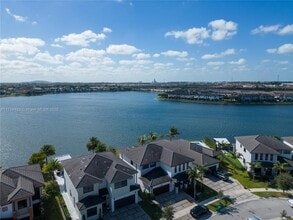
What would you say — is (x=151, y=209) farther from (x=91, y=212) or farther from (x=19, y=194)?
(x=19, y=194)

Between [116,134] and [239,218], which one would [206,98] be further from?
[239,218]

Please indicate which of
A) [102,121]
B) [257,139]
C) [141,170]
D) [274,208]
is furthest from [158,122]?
[274,208]

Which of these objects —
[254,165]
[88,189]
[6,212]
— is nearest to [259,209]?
[254,165]

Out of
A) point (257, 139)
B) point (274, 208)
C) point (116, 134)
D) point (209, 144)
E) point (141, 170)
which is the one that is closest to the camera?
point (274, 208)

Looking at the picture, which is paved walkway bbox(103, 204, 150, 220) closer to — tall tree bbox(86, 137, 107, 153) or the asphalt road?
the asphalt road

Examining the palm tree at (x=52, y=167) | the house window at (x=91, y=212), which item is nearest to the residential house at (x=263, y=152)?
the house window at (x=91, y=212)

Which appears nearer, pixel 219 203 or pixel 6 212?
pixel 6 212
